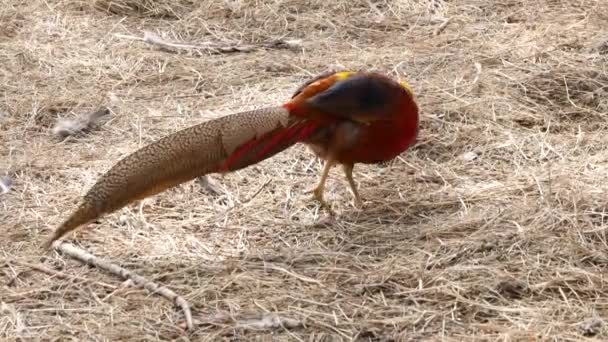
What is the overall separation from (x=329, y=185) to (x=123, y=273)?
1137mm

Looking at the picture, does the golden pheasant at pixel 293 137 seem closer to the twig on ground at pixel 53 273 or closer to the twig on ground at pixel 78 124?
the twig on ground at pixel 53 273

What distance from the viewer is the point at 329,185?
4.23m

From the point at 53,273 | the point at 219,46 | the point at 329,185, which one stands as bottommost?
the point at 219,46

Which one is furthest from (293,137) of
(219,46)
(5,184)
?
(219,46)

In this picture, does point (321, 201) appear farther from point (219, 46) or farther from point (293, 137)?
point (219, 46)

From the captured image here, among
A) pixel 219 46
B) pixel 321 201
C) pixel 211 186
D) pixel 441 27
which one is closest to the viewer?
pixel 321 201

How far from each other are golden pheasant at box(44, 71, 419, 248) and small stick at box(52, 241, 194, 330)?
212 mm

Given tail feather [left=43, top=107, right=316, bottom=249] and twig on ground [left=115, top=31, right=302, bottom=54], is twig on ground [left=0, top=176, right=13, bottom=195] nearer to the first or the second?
tail feather [left=43, top=107, right=316, bottom=249]

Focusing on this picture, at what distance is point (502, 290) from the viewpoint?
3293 millimetres

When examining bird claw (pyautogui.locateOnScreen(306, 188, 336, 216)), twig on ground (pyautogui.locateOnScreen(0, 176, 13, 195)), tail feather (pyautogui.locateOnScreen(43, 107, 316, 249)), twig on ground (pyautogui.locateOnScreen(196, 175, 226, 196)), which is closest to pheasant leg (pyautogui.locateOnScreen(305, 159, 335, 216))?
bird claw (pyautogui.locateOnScreen(306, 188, 336, 216))

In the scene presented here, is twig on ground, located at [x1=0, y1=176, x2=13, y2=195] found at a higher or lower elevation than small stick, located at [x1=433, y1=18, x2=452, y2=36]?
higher

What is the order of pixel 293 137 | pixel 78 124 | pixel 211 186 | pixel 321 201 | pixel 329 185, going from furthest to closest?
pixel 78 124
pixel 329 185
pixel 211 186
pixel 321 201
pixel 293 137

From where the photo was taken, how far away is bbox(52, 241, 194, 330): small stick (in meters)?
3.24

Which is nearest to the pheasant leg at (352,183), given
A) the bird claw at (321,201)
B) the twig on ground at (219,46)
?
the bird claw at (321,201)
